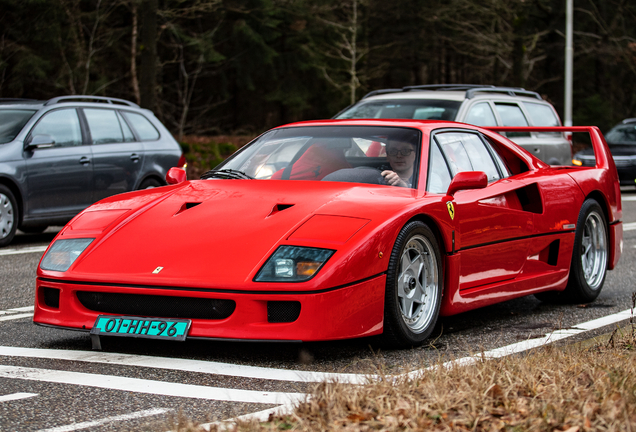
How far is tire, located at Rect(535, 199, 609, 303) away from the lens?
6293 millimetres

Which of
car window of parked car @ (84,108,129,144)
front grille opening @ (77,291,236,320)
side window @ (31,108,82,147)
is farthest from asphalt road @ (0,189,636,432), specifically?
car window of parked car @ (84,108,129,144)

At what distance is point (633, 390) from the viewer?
3.11 meters

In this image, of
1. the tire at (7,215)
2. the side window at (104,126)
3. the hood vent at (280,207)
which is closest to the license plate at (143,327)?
the hood vent at (280,207)

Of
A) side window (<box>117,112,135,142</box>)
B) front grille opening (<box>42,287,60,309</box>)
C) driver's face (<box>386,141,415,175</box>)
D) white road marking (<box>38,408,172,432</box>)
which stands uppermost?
driver's face (<box>386,141,415,175</box>)

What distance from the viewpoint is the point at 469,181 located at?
4.90 metres

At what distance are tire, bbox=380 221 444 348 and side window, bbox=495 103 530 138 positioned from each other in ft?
23.6

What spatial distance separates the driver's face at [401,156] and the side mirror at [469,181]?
0.34 metres

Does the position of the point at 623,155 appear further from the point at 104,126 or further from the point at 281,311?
the point at 281,311

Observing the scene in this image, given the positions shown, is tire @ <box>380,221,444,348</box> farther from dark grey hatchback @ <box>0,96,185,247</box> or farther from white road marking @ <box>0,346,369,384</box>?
dark grey hatchback @ <box>0,96,185,247</box>

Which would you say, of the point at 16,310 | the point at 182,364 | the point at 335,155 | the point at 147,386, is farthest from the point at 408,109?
the point at 147,386

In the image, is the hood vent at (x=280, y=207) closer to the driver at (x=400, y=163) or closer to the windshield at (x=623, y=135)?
the driver at (x=400, y=163)

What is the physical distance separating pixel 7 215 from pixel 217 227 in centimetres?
574

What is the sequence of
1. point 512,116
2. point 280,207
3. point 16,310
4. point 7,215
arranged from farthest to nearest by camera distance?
point 512,116, point 7,215, point 16,310, point 280,207

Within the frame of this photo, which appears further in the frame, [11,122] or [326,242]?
[11,122]
